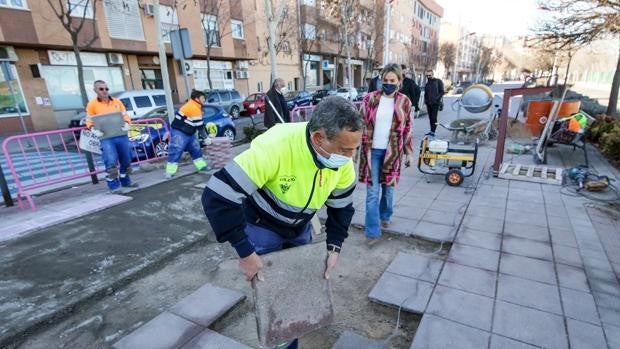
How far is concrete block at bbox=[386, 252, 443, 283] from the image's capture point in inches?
123

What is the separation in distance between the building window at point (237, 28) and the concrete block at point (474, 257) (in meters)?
25.8

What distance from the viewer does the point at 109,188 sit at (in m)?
5.68

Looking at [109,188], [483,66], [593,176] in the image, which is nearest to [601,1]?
[593,176]

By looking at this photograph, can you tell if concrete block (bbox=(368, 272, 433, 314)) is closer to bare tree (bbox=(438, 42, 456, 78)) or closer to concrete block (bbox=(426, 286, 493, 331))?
A: concrete block (bbox=(426, 286, 493, 331))

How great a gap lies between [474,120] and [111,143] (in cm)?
886

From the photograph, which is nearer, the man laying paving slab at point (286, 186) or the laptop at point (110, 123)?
the man laying paving slab at point (286, 186)

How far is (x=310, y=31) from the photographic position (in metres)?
31.2

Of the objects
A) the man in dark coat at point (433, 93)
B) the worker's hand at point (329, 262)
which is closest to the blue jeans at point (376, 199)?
the worker's hand at point (329, 262)

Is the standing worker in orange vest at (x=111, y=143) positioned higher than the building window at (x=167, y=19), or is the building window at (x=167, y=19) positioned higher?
the building window at (x=167, y=19)

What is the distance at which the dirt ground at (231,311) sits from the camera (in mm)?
2529

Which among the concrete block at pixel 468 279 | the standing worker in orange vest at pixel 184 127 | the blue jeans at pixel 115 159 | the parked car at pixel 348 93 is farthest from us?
the parked car at pixel 348 93

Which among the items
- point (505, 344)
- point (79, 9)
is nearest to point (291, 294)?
point (505, 344)

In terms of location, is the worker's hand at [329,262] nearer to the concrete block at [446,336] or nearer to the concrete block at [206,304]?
the concrete block at [446,336]

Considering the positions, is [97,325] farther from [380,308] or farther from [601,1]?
[601,1]
